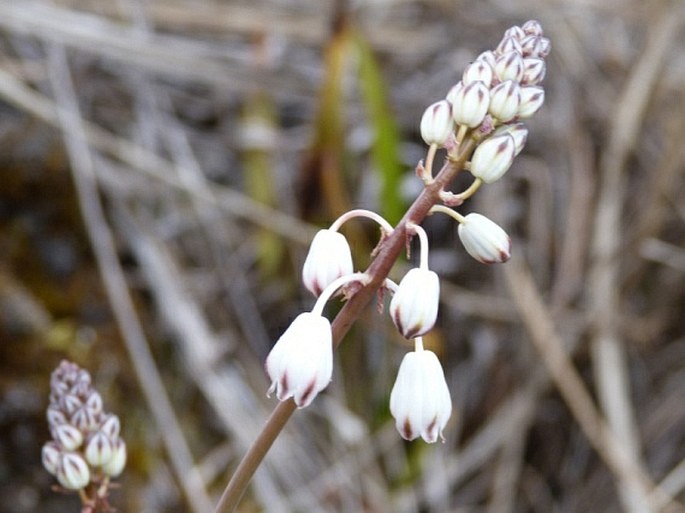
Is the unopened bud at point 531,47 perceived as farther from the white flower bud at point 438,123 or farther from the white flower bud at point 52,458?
the white flower bud at point 52,458

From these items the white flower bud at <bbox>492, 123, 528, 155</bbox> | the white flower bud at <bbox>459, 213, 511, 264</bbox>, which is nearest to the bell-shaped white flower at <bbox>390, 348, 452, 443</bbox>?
the white flower bud at <bbox>459, 213, 511, 264</bbox>

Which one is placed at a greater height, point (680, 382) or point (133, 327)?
point (133, 327)

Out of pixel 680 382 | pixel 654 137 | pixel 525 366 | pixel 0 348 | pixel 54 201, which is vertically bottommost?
pixel 680 382

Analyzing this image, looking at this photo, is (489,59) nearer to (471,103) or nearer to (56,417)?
(471,103)

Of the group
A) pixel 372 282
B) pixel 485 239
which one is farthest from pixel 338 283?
pixel 485 239

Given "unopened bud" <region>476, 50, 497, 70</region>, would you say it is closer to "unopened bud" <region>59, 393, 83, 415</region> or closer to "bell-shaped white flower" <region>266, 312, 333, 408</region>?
"bell-shaped white flower" <region>266, 312, 333, 408</region>

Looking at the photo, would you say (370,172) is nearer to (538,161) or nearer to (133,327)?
(538,161)

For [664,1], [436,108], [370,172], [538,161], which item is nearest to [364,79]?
[370,172]

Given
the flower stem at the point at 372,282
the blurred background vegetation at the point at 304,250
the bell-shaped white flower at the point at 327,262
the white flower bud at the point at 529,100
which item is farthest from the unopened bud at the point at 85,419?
the blurred background vegetation at the point at 304,250
